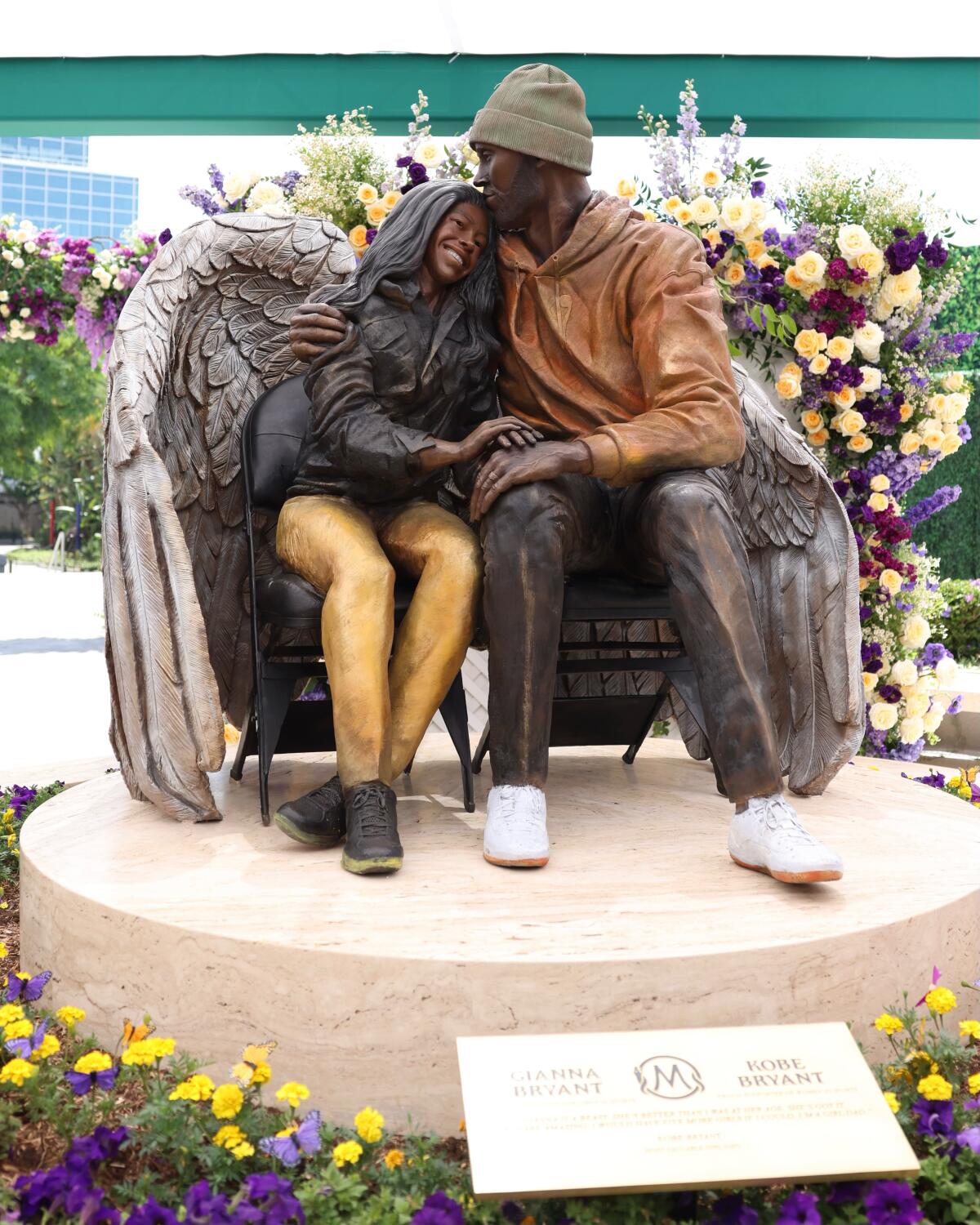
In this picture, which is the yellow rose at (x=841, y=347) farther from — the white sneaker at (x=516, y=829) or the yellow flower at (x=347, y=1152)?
the yellow flower at (x=347, y=1152)

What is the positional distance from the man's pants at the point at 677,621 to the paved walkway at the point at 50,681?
8.77 ft

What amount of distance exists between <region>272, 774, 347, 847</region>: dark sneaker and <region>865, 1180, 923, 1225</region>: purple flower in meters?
1.28

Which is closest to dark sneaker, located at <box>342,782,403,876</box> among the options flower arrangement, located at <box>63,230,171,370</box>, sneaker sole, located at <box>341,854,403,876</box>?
sneaker sole, located at <box>341,854,403,876</box>

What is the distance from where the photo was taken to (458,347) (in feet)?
9.45

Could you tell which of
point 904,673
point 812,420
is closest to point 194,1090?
point 904,673

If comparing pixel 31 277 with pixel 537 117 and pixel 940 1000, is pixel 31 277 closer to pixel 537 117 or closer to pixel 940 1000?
pixel 537 117

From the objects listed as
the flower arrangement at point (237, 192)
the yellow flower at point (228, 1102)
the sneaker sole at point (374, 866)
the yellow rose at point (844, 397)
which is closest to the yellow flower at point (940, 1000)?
the sneaker sole at point (374, 866)

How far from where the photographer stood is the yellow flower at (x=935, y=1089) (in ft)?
6.20

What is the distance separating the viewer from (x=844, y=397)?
488 cm

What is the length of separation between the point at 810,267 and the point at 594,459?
2.60m

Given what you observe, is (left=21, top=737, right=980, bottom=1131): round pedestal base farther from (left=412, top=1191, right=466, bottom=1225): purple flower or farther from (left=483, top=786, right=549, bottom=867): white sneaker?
(left=412, top=1191, right=466, bottom=1225): purple flower

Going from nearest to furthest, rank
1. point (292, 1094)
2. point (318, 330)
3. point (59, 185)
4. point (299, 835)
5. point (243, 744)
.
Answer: point (292, 1094)
point (299, 835)
point (318, 330)
point (243, 744)
point (59, 185)

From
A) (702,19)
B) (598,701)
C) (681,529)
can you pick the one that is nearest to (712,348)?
(681,529)

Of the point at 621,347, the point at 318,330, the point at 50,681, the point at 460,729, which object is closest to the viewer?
the point at 318,330
